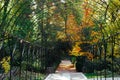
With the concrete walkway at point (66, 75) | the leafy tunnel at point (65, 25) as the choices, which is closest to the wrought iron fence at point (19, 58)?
the concrete walkway at point (66, 75)

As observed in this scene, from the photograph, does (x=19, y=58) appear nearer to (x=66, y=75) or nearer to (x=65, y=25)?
(x=66, y=75)

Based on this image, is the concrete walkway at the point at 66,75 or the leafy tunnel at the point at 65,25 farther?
the leafy tunnel at the point at 65,25

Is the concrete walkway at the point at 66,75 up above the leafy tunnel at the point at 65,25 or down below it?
below

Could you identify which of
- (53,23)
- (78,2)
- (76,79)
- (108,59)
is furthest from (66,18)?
(76,79)

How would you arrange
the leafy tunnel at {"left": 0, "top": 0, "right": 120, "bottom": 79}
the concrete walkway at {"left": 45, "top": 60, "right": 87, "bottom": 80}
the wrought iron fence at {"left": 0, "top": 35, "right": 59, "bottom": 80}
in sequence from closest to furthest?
the wrought iron fence at {"left": 0, "top": 35, "right": 59, "bottom": 80} → the concrete walkway at {"left": 45, "top": 60, "right": 87, "bottom": 80} → the leafy tunnel at {"left": 0, "top": 0, "right": 120, "bottom": 79}

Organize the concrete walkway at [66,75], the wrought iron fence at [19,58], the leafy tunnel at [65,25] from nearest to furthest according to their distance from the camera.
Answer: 1. the wrought iron fence at [19,58]
2. the concrete walkway at [66,75]
3. the leafy tunnel at [65,25]

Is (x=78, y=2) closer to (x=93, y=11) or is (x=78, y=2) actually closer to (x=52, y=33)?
(x=93, y=11)

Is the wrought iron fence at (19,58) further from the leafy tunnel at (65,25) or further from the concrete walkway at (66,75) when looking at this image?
the leafy tunnel at (65,25)

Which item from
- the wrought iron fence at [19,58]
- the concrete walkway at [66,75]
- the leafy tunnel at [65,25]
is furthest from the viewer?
the leafy tunnel at [65,25]

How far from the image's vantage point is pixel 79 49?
2625 cm

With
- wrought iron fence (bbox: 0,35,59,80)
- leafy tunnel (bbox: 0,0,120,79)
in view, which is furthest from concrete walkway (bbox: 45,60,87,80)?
leafy tunnel (bbox: 0,0,120,79)

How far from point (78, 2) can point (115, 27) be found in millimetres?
6732

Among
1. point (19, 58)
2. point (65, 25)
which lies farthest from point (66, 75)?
point (19, 58)

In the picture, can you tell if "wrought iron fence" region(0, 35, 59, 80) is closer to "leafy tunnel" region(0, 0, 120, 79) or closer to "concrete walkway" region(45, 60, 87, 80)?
"concrete walkway" region(45, 60, 87, 80)
